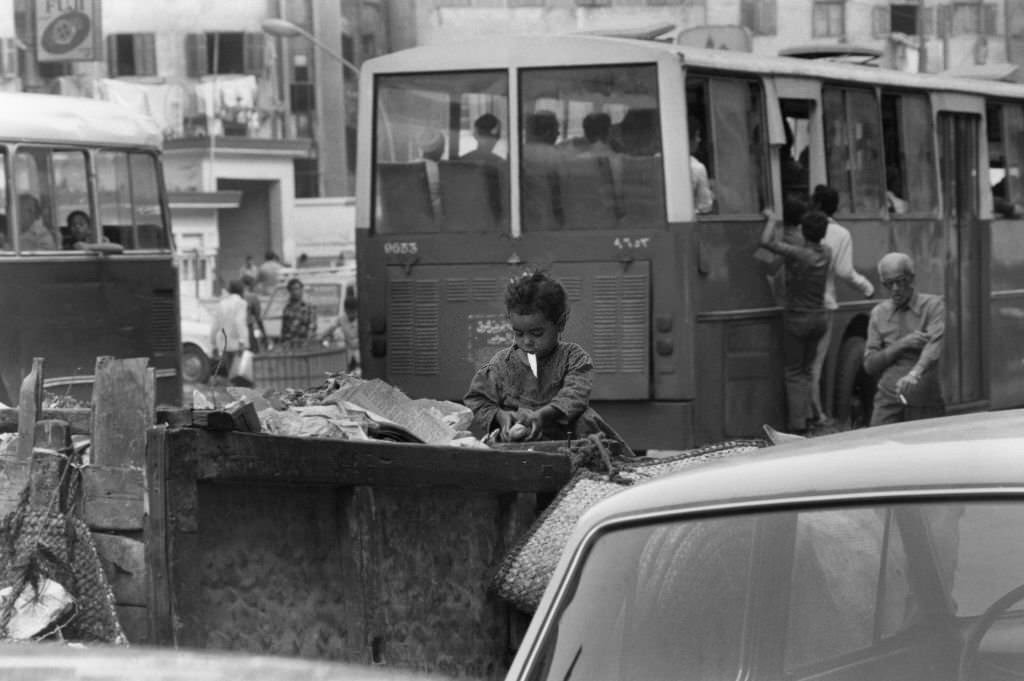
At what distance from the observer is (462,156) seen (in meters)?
13.7

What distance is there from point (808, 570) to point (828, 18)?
2234 inches

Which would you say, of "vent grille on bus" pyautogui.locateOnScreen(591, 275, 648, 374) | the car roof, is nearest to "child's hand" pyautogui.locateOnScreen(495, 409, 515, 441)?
the car roof

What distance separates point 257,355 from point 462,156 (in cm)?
897

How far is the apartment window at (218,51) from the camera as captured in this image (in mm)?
52438

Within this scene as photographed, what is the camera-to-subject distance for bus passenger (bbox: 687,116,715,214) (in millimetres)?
13117

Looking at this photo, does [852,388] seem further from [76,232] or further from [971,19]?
[971,19]

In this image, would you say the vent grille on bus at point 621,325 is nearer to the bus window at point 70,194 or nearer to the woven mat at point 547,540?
the bus window at point 70,194

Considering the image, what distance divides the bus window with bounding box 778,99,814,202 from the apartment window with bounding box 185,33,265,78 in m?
39.4

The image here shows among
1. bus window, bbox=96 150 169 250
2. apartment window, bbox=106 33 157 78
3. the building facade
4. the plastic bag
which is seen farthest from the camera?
the building facade

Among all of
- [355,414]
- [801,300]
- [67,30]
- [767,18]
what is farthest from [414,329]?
[767,18]

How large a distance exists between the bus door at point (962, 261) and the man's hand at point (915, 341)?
16.7 ft

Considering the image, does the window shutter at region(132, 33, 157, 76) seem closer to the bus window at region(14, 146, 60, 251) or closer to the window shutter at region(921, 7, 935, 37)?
the window shutter at region(921, 7, 935, 37)

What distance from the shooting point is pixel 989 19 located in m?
59.0

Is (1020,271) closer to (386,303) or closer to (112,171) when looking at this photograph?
(386,303)
